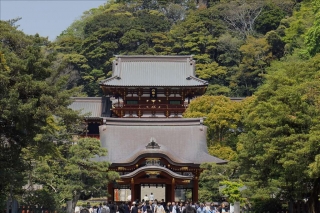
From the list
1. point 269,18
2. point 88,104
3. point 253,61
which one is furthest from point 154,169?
point 269,18

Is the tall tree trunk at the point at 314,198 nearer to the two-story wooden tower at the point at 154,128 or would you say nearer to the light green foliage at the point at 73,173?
the light green foliage at the point at 73,173

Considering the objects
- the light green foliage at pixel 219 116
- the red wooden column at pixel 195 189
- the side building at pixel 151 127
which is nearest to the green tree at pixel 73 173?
the side building at pixel 151 127

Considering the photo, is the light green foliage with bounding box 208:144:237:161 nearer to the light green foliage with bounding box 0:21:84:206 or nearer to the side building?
the side building

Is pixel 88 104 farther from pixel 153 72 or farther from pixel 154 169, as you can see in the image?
pixel 154 169

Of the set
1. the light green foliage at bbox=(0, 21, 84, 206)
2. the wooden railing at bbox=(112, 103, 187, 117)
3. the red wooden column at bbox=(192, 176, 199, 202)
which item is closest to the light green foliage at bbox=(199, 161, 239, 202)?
the red wooden column at bbox=(192, 176, 199, 202)

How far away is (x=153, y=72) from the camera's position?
5712cm

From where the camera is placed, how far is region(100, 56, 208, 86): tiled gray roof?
2156 inches

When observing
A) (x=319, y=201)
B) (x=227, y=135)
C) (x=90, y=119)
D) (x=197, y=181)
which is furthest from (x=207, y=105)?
(x=319, y=201)

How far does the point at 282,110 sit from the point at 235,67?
1790 inches

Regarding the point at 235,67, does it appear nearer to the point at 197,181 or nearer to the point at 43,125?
the point at 197,181

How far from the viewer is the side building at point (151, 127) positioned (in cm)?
3722

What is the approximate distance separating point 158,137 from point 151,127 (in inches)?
38.7

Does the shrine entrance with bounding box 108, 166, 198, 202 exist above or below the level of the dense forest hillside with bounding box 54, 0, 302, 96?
below

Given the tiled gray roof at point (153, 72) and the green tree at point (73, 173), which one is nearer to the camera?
the green tree at point (73, 173)
